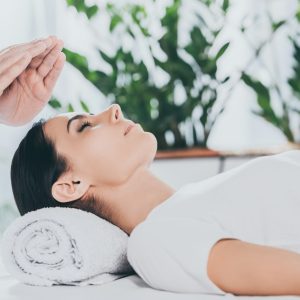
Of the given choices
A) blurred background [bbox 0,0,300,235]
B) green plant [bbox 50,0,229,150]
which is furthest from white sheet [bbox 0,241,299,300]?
green plant [bbox 50,0,229,150]

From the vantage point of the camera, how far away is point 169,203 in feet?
4.89

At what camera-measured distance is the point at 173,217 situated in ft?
4.66

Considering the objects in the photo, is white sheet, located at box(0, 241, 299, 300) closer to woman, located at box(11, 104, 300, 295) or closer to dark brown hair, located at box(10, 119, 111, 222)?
woman, located at box(11, 104, 300, 295)

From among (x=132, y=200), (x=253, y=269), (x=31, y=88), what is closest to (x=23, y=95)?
(x=31, y=88)

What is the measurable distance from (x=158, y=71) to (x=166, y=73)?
115 mm

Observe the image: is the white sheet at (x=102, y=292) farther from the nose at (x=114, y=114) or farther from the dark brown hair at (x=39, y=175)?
the nose at (x=114, y=114)

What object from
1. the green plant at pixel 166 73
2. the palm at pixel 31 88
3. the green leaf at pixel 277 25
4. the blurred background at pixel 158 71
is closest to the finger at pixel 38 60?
the palm at pixel 31 88

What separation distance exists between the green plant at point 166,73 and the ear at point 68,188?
1.42 metres

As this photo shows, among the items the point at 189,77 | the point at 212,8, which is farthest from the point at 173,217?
the point at 212,8

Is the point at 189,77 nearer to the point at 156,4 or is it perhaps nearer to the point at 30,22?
the point at 156,4

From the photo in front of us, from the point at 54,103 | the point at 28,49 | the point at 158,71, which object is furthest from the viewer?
the point at 158,71

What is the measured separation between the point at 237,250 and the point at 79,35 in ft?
6.85

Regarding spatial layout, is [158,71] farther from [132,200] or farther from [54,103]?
[132,200]

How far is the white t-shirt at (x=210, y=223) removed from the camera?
1343 mm
